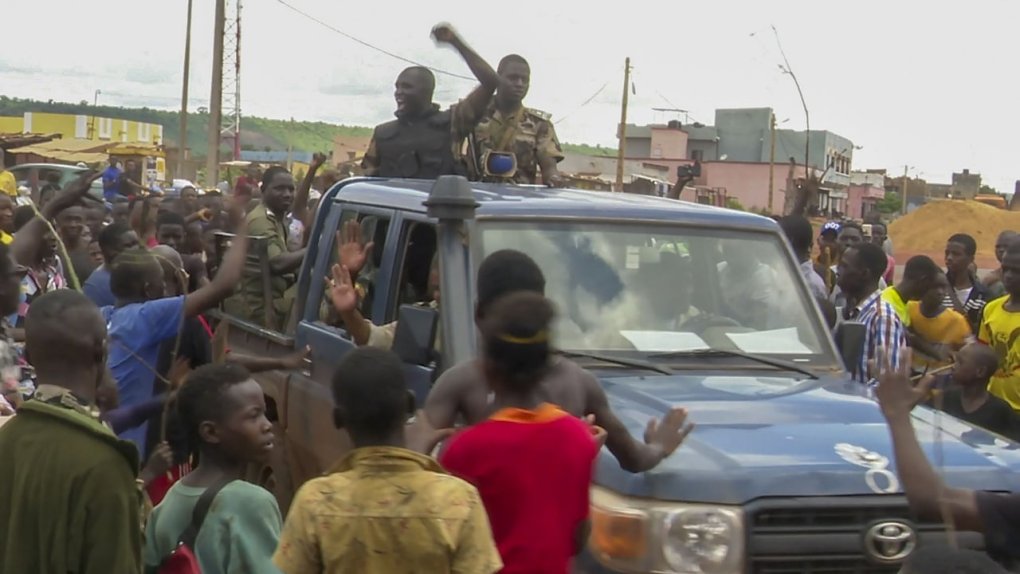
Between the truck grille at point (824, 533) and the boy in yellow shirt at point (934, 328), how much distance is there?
3.36 metres

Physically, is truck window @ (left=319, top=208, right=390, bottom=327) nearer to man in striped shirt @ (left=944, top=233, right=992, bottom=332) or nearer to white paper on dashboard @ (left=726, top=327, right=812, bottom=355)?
white paper on dashboard @ (left=726, top=327, right=812, bottom=355)

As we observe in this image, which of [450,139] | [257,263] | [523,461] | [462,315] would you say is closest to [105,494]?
[523,461]

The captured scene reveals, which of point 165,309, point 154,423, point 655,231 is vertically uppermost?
point 655,231

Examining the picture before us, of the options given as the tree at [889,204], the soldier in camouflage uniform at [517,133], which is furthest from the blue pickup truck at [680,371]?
the tree at [889,204]

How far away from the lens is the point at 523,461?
11.2ft

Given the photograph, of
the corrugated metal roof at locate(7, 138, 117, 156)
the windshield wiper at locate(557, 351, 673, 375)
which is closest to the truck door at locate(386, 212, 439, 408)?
the windshield wiper at locate(557, 351, 673, 375)

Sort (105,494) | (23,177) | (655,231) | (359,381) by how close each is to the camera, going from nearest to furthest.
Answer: (105,494)
(359,381)
(655,231)
(23,177)

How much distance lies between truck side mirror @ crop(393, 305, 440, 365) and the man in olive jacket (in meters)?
1.55

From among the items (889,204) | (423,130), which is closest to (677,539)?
(423,130)

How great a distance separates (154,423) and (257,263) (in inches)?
85.5

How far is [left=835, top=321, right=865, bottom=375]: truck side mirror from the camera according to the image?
514cm

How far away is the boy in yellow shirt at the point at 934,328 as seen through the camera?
7227 millimetres

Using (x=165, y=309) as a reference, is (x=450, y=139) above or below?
above

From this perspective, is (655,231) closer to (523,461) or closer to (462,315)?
(462,315)
